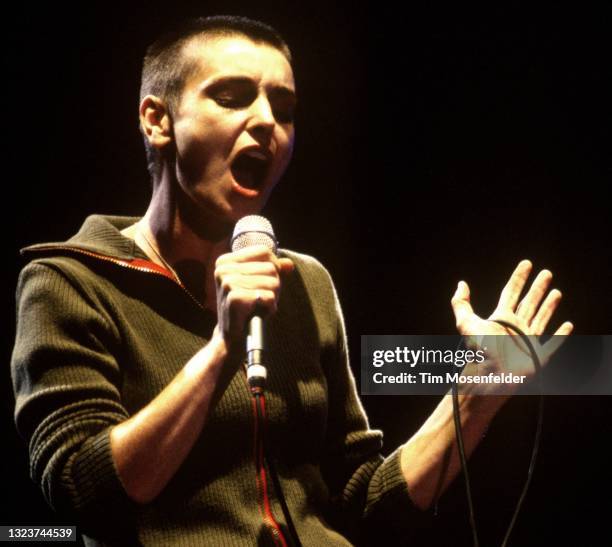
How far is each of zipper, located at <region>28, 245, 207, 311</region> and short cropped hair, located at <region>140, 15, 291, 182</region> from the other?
0.81 feet

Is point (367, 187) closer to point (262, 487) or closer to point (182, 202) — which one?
point (182, 202)

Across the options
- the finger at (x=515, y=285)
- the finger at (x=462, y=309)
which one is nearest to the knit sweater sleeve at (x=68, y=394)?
the finger at (x=462, y=309)

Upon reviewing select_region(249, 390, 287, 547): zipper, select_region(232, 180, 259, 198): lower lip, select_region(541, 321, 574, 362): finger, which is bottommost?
select_region(249, 390, 287, 547): zipper

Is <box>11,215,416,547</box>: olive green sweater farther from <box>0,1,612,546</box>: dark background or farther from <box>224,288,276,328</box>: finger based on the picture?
<box>0,1,612,546</box>: dark background

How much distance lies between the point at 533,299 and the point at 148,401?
28.7 inches

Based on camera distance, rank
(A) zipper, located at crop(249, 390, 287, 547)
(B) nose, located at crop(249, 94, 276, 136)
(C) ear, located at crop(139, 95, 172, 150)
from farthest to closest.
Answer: (C) ear, located at crop(139, 95, 172, 150) < (B) nose, located at crop(249, 94, 276, 136) < (A) zipper, located at crop(249, 390, 287, 547)

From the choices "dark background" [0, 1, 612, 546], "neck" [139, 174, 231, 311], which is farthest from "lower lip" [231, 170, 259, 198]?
"dark background" [0, 1, 612, 546]

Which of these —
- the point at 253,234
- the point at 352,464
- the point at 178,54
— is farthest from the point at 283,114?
the point at 352,464

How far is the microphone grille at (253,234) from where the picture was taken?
→ 1103mm

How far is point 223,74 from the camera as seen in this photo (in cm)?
136

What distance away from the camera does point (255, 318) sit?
98cm

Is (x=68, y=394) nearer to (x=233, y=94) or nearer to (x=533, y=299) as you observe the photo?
(x=233, y=94)

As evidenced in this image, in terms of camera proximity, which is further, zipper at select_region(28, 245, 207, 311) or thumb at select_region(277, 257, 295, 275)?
zipper at select_region(28, 245, 207, 311)

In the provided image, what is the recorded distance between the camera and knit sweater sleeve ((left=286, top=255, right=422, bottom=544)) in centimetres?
141
